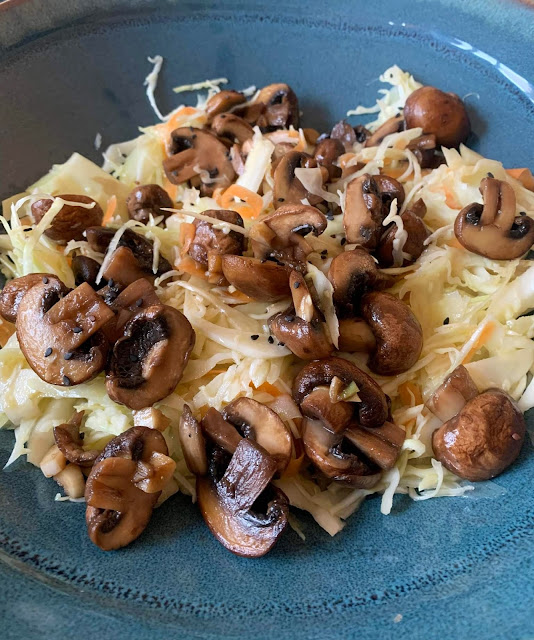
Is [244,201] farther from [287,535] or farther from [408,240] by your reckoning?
[287,535]

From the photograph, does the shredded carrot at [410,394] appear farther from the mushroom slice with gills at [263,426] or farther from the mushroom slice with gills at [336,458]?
the mushroom slice with gills at [263,426]

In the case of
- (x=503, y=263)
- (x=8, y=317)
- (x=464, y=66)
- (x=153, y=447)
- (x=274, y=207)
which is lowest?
(x=8, y=317)

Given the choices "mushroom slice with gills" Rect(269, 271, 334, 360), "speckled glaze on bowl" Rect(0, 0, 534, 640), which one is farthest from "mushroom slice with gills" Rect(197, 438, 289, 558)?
"mushroom slice with gills" Rect(269, 271, 334, 360)

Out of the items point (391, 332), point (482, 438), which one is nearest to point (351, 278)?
point (391, 332)

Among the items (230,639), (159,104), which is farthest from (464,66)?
(230,639)

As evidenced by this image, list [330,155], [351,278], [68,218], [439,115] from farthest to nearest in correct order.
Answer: [439,115] → [330,155] → [68,218] → [351,278]

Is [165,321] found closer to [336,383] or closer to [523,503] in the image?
[336,383]
